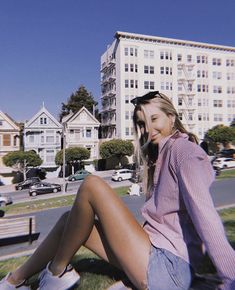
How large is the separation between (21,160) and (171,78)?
28.5m

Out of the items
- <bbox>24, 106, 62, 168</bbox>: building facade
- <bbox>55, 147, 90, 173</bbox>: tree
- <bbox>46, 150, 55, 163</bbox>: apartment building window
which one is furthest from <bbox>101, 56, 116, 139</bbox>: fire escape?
<bbox>46, 150, 55, 163</bbox>: apartment building window

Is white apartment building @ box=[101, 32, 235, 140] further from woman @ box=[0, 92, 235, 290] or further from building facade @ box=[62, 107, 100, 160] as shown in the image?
woman @ box=[0, 92, 235, 290]

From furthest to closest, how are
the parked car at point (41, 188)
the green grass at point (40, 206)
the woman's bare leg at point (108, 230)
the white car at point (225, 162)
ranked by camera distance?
the white car at point (225, 162), the parked car at point (41, 188), the green grass at point (40, 206), the woman's bare leg at point (108, 230)

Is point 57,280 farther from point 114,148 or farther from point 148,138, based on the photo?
point 114,148

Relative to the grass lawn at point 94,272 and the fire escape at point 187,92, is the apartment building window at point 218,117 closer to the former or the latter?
the fire escape at point 187,92

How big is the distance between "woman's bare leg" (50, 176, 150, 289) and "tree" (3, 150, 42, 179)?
Answer: 42.3 m

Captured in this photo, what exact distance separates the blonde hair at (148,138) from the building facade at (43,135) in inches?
1868

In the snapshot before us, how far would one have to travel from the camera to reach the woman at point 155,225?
1.94m

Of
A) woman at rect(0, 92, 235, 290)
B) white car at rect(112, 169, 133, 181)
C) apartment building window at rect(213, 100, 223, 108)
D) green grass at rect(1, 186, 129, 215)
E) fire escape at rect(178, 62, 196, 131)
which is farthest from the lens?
apartment building window at rect(213, 100, 223, 108)

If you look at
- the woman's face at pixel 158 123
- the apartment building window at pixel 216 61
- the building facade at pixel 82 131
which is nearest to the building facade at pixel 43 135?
the building facade at pixel 82 131

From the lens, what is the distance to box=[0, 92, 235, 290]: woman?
1.94 metres

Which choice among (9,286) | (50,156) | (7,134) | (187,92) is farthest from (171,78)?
(9,286)

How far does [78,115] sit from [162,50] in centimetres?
1796

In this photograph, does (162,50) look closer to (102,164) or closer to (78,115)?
(78,115)
